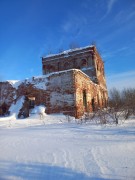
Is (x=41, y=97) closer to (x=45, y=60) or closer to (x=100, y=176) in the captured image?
(x=100, y=176)

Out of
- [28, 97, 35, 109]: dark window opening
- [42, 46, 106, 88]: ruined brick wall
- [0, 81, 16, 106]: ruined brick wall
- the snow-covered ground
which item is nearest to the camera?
the snow-covered ground

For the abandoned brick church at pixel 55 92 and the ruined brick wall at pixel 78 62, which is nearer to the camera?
the abandoned brick church at pixel 55 92

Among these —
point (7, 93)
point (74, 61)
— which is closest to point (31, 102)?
point (7, 93)

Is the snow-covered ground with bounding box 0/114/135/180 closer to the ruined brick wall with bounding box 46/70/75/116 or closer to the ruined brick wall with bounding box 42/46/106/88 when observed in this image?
the ruined brick wall with bounding box 46/70/75/116

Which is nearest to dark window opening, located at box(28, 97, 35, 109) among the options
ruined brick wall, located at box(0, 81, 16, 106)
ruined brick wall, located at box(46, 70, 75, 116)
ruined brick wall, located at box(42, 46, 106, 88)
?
ruined brick wall, located at box(0, 81, 16, 106)

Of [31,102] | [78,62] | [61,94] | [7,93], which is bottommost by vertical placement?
[31,102]

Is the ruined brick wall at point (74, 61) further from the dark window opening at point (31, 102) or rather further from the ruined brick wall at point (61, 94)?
the dark window opening at point (31, 102)

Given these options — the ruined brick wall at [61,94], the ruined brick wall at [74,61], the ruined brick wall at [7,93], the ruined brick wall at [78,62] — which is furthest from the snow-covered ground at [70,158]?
the ruined brick wall at [74,61]

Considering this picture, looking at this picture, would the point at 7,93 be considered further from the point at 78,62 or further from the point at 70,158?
the point at 70,158

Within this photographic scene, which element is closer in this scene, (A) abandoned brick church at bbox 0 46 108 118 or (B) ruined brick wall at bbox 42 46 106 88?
(A) abandoned brick church at bbox 0 46 108 118

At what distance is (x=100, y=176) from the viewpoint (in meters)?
2.54

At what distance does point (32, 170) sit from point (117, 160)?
130 cm

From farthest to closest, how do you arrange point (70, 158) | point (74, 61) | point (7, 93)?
point (74, 61) → point (7, 93) → point (70, 158)

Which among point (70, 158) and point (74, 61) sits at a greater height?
point (74, 61)
